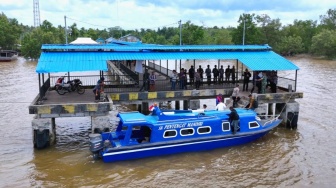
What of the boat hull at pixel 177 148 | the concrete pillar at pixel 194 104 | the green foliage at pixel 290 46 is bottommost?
the boat hull at pixel 177 148

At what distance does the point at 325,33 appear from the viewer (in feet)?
287

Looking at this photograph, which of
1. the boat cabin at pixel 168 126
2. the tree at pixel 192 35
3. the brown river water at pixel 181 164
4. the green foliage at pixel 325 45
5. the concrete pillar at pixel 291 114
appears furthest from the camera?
the tree at pixel 192 35

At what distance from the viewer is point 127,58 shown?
2206 cm

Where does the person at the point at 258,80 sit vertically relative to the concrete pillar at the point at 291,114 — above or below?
above

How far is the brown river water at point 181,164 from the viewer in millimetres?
15664

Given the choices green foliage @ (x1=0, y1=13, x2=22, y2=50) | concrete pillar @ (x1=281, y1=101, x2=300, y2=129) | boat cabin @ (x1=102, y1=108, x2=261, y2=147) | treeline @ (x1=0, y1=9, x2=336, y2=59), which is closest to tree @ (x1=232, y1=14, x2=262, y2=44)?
treeline @ (x1=0, y1=9, x2=336, y2=59)

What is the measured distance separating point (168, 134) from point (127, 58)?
663 centimetres

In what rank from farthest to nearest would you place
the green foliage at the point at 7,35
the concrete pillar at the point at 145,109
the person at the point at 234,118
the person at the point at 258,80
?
1. the green foliage at the point at 7,35
2. the concrete pillar at the point at 145,109
3. the person at the point at 258,80
4. the person at the point at 234,118

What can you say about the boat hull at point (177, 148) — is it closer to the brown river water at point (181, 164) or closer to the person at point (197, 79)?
the brown river water at point (181, 164)

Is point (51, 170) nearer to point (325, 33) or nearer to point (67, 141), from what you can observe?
point (67, 141)

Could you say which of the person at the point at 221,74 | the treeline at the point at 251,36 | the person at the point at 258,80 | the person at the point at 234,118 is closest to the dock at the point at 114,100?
the person at the point at 221,74

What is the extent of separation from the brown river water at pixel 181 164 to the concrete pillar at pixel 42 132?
1.40 ft

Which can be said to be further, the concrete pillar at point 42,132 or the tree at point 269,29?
the tree at point 269,29

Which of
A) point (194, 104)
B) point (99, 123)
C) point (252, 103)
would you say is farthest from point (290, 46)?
point (99, 123)
